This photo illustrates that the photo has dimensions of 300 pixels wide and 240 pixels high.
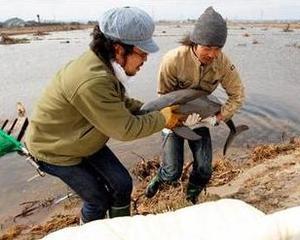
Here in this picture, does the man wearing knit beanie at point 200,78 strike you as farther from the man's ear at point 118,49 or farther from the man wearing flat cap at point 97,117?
the man's ear at point 118,49

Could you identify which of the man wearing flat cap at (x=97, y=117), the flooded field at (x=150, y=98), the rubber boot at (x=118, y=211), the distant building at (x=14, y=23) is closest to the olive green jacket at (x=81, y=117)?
the man wearing flat cap at (x=97, y=117)

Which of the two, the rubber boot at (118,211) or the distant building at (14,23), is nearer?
the rubber boot at (118,211)

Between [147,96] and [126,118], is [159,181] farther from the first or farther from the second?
[147,96]

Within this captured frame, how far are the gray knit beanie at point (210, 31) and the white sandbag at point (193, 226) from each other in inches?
67.3

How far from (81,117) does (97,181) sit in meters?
0.62

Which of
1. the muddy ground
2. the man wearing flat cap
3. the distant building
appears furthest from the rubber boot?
the distant building

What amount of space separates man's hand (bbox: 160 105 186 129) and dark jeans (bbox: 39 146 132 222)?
0.52 metres

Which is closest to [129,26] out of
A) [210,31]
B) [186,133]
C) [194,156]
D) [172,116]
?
[172,116]

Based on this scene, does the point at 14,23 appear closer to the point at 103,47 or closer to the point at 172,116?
the point at 172,116

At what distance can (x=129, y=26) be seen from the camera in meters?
3.02

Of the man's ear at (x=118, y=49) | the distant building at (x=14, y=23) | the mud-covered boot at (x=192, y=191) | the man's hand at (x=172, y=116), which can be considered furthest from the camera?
the distant building at (x=14, y=23)

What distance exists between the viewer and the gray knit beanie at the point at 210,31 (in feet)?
13.1

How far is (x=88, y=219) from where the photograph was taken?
3.67 m

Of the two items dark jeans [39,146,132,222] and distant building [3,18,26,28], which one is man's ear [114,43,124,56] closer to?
dark jeans [39,146,132,222]
